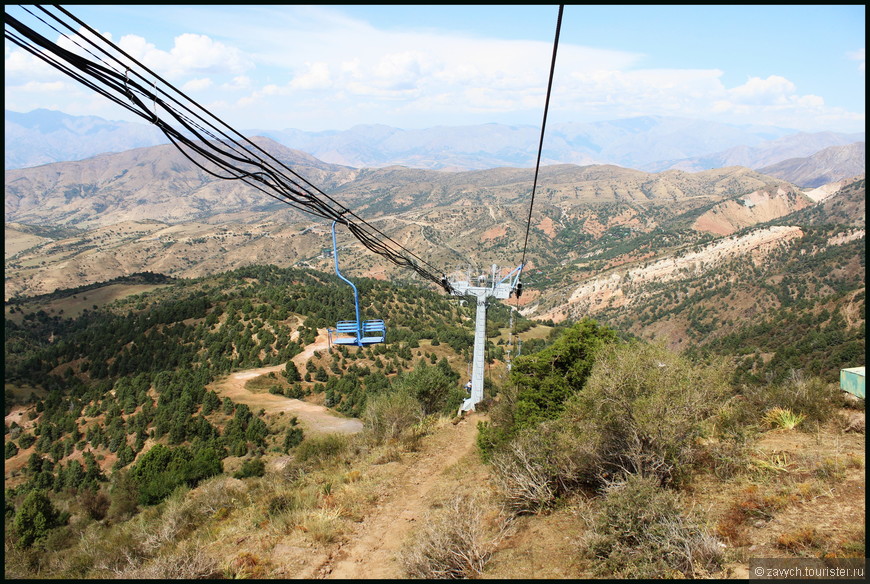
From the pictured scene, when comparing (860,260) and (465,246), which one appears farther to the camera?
(465,246)

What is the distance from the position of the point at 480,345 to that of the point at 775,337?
47590mm

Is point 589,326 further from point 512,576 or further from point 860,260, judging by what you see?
point 860,260

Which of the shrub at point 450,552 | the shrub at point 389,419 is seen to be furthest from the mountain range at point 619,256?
the shrub at point 450,552

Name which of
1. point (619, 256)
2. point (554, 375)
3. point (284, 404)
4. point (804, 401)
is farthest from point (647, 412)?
point (619, 256)

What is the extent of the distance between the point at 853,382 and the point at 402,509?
13436 mm

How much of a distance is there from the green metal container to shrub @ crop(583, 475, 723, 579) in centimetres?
947

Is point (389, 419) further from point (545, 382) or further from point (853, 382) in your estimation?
point (853, 382)

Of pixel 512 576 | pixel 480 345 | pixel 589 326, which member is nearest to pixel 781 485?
pixel 512 576

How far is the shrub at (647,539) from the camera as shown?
6695mm

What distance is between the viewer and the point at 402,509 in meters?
11.9

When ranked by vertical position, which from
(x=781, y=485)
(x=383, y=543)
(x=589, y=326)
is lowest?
(x=383, y=543)

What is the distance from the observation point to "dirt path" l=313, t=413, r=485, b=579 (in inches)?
349

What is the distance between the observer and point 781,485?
9.05m

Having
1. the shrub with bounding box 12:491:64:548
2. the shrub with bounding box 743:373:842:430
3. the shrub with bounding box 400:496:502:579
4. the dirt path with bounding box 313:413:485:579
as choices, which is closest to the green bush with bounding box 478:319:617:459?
the dirt path with bounding box 313:413:485:579
